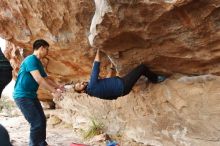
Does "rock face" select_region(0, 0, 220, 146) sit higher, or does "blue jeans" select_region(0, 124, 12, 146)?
"rock face" select_region(0, 0, 220, 146)

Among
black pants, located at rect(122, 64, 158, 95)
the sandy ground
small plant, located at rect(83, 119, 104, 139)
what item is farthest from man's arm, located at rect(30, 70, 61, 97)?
small plant, located at rect(83, 119, 104, 139)

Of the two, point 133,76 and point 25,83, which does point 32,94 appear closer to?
point 25,83

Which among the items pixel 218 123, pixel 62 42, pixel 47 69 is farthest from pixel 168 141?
pixel 47 69

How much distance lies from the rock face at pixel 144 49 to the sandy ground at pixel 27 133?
1.89ft

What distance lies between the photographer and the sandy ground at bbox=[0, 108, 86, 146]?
7.30 m

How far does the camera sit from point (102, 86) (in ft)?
19.0

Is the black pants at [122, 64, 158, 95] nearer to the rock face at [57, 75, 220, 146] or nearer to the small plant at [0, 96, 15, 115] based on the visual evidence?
the rock face at [57, 75, 220, 146]

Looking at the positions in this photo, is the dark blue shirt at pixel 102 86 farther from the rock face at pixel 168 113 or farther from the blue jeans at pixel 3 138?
the blue jeans at pixel 3 138

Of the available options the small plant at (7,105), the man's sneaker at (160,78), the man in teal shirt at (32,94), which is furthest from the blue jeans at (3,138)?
the small plant at (7,105)

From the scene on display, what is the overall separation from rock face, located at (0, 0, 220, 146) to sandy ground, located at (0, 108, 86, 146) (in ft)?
1.89

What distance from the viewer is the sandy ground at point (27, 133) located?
7.30 meters

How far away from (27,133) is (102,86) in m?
2.93

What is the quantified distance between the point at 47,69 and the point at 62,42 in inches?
59.4

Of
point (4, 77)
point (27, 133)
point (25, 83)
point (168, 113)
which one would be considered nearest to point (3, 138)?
point (4, 77)
